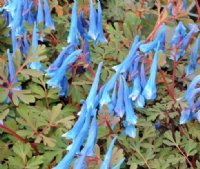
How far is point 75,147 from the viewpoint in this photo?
3.65ft

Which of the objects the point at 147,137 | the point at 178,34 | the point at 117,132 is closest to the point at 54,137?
the point at 117,132

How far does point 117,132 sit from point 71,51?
0.33 metres

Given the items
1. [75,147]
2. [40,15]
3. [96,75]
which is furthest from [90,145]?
[40,15]

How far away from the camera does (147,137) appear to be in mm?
1470

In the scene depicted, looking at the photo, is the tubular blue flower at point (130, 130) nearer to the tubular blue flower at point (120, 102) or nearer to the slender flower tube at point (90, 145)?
the tubular blue flower at point (120, 102)

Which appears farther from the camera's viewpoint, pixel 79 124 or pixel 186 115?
pixel 186 115

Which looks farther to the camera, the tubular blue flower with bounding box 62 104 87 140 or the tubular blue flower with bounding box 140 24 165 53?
the tubular blue flower with bounding box 140 24 165 53

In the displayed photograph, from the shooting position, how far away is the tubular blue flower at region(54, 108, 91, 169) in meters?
1.08

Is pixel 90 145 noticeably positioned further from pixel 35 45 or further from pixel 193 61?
pixel 193 61

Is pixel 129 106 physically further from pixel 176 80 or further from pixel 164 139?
pixel 176 80

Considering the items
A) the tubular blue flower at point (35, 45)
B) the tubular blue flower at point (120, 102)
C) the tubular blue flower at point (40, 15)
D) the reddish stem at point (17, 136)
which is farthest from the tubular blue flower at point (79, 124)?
the tubular blue flower at point (40, 15)

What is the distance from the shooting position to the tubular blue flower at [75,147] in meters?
1.08

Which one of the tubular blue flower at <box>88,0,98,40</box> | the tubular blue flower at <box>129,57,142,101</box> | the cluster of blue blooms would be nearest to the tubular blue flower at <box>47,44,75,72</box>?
the cluster of blue blooms

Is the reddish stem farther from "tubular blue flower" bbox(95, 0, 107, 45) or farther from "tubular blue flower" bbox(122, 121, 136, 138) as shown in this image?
"tubular blue flower" bbox(95, 0, 107, 45)
